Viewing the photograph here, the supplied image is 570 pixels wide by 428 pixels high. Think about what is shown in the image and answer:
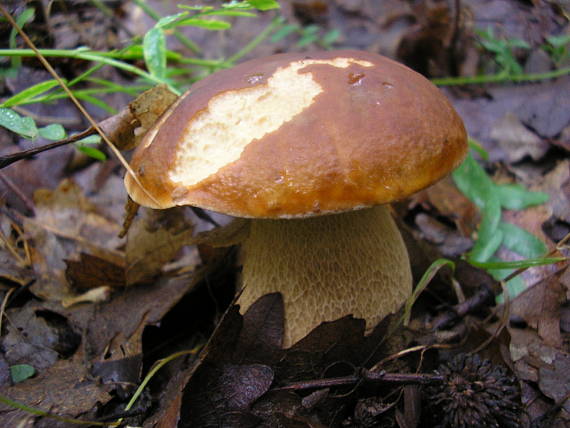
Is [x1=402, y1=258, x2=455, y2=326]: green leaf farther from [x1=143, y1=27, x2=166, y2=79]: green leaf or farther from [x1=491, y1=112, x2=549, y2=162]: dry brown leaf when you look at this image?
[x1=491, y1=112, x2=549, y2=162]: dry brown leaf

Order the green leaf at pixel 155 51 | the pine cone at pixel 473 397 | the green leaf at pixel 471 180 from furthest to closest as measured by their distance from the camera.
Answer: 1. the green leaf at pixel 471 180
2. the green leaf at pixel 155 51
3. the pine cone at pixel 473 397

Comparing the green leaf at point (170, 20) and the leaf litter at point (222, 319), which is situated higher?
the green leaf at point (170, 20)

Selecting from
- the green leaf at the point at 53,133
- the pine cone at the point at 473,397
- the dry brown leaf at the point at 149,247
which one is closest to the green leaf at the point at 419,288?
the pine cone at the point at 473,397

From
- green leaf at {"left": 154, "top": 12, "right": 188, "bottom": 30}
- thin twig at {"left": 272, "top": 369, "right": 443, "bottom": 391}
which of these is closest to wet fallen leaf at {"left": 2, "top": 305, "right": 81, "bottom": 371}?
thin twig at {"left": 272, "top": 369, "right": 443, "bottom": 391}

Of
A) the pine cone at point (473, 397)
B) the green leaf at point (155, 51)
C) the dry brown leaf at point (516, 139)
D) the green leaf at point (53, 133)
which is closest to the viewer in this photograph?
the pine cone at point (473, 397)

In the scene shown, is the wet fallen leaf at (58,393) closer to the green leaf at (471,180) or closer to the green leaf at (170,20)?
the green leaf at (170,20)

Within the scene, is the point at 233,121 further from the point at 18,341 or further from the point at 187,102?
the point at 18,341

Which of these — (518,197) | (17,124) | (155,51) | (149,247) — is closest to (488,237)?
(518,197)
